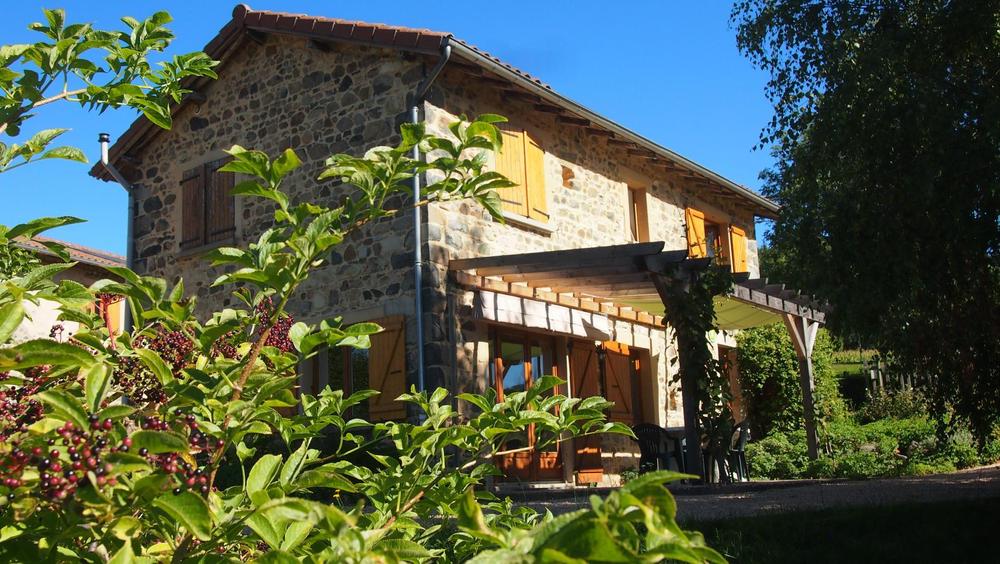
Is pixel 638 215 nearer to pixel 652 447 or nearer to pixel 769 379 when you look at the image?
pixel 652 447

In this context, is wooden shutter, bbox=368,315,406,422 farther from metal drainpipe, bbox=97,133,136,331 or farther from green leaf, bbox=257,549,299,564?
green leaf, bbox=257,549,299,564

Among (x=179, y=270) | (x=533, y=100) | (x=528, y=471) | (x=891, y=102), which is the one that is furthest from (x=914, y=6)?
(x=179, y=270)

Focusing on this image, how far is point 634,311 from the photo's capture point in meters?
12.8

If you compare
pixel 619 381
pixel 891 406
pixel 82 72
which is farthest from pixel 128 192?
pixel 891 406

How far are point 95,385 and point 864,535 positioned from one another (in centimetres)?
538

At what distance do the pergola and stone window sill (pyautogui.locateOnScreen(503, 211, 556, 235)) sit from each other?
26.0 inches

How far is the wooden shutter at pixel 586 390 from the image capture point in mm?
11453

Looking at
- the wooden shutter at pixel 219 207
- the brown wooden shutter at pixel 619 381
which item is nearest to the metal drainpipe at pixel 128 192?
the wooden shutter at pixel 219 207

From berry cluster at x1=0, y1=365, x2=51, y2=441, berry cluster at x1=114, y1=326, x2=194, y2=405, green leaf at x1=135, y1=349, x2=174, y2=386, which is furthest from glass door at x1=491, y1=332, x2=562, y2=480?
green leaf at x1=135, y1=349, x2=174, y2=386

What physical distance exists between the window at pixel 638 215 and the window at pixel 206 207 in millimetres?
5299

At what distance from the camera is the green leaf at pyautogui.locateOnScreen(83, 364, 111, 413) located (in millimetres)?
1258

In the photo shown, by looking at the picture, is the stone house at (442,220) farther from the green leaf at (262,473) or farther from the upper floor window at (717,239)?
the green leaf at (262,473)

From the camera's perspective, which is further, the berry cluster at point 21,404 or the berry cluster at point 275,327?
the berry cluster at point 275,327

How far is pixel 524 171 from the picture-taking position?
34.9ft
